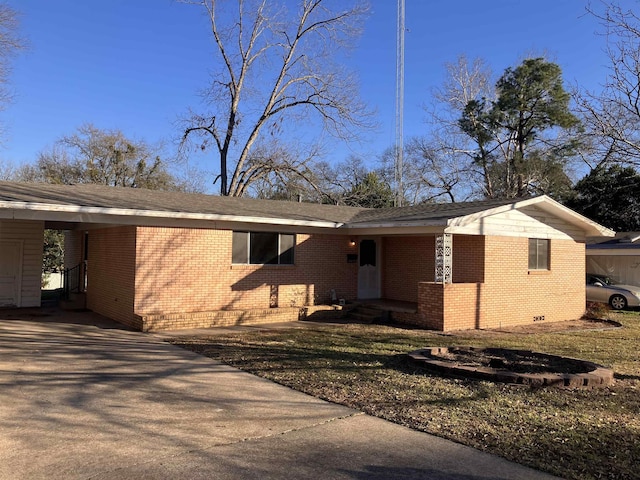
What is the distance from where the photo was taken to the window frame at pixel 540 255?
14.9 metres

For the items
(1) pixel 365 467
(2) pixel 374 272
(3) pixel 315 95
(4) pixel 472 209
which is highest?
(3) pixel 315 95

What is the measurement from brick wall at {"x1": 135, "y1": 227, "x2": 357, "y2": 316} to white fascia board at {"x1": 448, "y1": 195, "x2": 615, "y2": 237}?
4.36 metres

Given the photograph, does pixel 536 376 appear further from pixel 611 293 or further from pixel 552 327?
pixel 611 293

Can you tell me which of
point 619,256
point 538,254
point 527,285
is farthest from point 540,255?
point 619,256

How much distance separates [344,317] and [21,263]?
9883mm

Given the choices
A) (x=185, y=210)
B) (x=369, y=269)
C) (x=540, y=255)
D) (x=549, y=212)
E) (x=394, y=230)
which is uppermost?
(x=549, y=212)

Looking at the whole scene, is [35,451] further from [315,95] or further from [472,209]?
[315,95]

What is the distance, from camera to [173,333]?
1148 centimetres

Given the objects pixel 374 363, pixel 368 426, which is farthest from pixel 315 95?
pixel 368 426

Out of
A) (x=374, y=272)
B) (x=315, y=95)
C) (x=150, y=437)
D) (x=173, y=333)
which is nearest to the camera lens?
(x=150, y=437)

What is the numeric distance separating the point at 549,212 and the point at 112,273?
12468 mm

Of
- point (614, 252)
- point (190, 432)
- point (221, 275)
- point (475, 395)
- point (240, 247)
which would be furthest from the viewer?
point (614, 252)

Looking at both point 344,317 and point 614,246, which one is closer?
point 344,317

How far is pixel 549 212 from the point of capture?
15.1 meters
